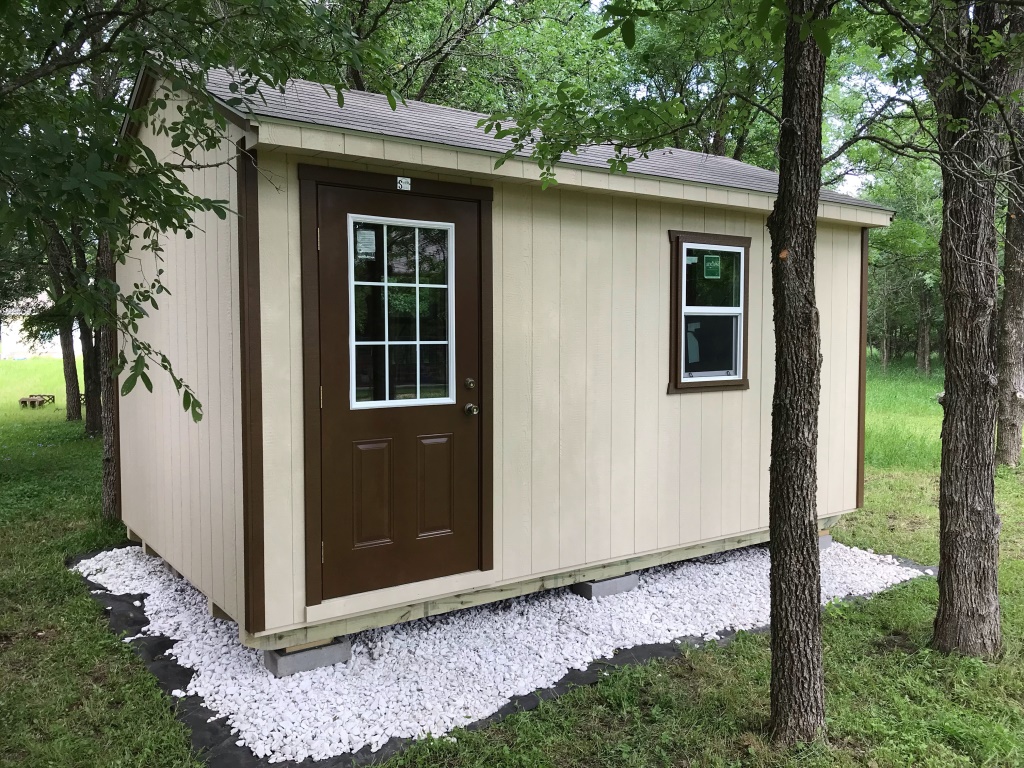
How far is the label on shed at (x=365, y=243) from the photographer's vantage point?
3594 mm

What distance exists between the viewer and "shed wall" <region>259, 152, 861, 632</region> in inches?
134

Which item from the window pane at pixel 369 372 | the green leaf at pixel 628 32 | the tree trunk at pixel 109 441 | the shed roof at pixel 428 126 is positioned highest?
the shed roof at pixel 428 126

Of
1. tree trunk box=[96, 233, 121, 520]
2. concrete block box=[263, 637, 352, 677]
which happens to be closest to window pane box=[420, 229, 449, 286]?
concrete block box=[263, 637, 352, 677]

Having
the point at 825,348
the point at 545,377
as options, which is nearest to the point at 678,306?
the point at 545,377

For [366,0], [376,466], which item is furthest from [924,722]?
[366,0]

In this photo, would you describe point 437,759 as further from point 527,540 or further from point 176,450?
point 176,450

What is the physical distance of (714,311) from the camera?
4922mm

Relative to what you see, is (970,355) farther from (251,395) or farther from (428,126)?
(251,395)

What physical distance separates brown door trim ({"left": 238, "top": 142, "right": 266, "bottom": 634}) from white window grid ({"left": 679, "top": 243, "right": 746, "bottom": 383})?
8.92 feet

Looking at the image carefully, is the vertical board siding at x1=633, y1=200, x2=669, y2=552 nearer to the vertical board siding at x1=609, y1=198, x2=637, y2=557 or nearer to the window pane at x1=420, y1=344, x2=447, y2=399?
the vertical board siding at x1=609, y1=198, x2=637, y2=557

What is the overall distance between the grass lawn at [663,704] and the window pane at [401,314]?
1907 mm

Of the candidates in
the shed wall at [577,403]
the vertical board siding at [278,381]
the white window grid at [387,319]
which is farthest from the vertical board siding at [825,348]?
the vertical board siding at [278,381]

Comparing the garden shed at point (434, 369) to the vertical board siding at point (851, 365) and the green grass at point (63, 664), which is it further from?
the green grass at point (63, 664)

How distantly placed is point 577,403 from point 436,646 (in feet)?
5.30
